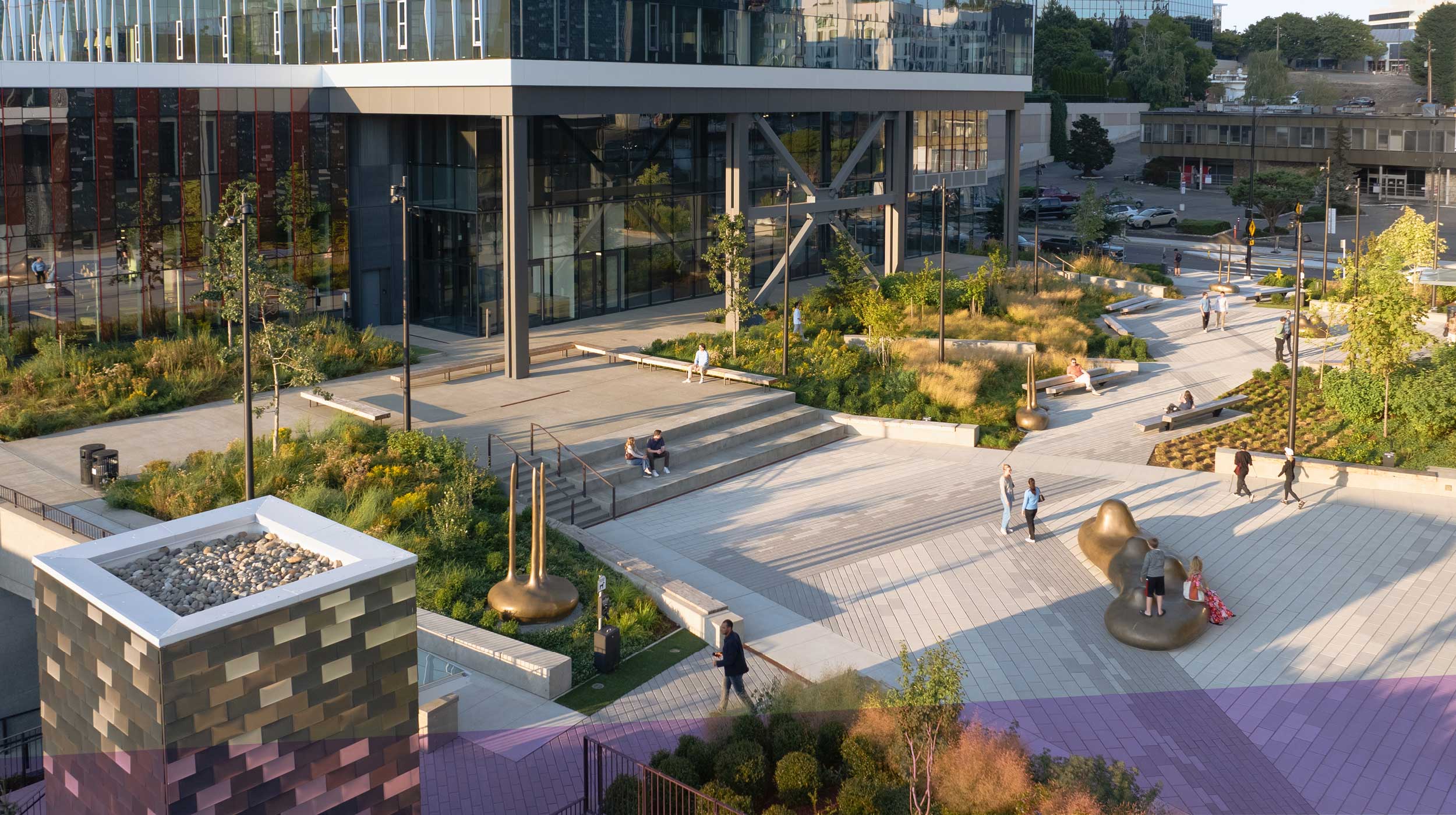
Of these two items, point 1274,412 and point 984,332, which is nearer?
point 1274,412

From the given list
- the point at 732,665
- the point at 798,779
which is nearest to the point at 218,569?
the point at 798,779

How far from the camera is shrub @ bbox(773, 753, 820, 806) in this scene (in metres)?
14.2

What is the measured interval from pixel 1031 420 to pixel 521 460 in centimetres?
1188

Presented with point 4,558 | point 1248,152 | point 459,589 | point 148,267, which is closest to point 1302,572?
point 459,589

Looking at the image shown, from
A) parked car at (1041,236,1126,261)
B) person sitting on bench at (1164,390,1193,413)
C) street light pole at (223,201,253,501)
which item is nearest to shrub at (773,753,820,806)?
street light pole at (223,201,253,501)

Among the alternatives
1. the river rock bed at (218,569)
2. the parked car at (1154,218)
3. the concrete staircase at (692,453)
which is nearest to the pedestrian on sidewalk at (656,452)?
the concrete staircase at (692,453)

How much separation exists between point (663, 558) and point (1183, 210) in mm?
64328

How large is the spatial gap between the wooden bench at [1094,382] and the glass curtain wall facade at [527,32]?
12629 mm

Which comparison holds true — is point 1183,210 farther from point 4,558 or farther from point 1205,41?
point 1205,41

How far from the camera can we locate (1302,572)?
2244 cm

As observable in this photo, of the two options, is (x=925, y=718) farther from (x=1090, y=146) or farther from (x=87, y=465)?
(x=1090, y=146)

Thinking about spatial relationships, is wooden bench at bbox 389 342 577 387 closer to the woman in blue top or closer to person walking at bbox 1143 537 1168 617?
the woman in blue top

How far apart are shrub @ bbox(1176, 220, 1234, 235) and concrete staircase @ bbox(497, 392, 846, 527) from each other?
151 ft

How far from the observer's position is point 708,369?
33750mm
